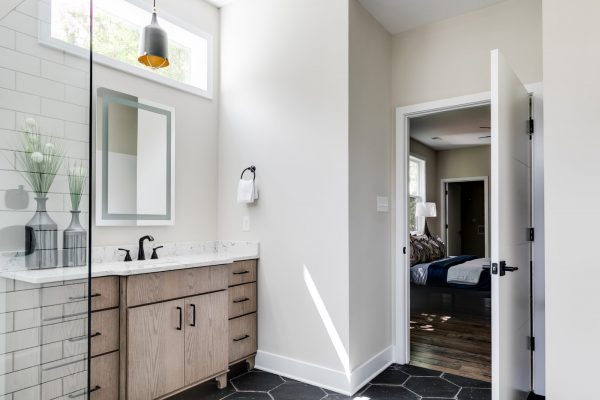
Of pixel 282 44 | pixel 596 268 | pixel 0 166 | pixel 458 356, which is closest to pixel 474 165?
pixel 458 356

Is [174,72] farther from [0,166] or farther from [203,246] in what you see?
[0,166]

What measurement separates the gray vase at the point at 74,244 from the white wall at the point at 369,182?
5.84 ft

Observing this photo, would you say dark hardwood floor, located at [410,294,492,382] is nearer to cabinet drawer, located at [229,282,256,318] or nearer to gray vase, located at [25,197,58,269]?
cabinet drawer, located at [229,282,256,318]

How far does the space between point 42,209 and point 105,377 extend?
126cm

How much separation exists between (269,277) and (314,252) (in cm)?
45

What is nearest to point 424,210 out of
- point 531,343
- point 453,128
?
point 453,128

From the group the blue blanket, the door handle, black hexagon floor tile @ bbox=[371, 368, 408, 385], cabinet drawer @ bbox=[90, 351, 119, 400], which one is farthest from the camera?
the blue blanket

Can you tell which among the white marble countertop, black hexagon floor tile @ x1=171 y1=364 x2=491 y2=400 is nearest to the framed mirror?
the white marble countertop

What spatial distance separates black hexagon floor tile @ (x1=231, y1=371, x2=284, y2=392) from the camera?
2.78 meters

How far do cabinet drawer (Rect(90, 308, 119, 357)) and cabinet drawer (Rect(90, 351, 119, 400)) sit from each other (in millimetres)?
42

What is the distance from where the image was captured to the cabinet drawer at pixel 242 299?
296 centimetres

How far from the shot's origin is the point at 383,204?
10.7 feet

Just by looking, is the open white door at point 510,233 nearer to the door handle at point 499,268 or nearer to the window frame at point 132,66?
the door handle at point 499,268

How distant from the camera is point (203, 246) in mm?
3342
